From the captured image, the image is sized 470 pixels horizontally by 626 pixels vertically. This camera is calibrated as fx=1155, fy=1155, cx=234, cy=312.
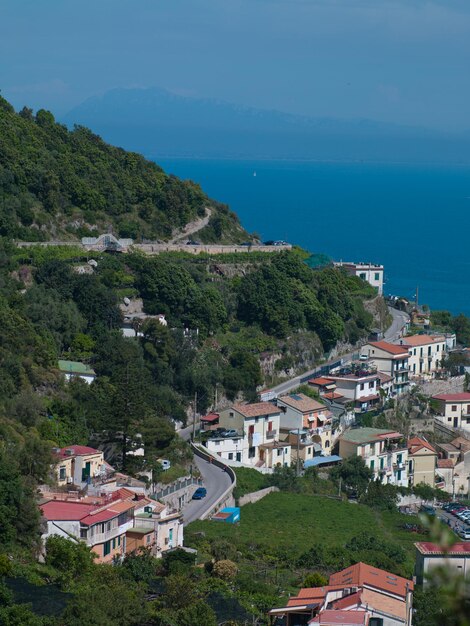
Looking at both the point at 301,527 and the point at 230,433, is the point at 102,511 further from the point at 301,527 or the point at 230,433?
the point at 230,433

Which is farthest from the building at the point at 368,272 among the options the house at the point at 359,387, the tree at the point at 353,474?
the tree at the point at 353,474

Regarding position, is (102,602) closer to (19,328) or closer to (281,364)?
(19,328)

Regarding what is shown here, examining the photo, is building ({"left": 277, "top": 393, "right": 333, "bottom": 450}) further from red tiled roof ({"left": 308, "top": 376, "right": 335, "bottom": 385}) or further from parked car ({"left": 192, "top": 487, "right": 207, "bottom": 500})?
parked car ({"left": 192, "top": 487, "right": 207, "bottom": 500})

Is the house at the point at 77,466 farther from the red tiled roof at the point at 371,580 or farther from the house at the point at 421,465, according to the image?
the house at the point at 421,465

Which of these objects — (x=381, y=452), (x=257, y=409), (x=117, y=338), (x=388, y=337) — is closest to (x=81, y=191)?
(x=117, y=338)

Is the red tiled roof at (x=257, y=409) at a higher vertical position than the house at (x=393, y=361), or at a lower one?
lower

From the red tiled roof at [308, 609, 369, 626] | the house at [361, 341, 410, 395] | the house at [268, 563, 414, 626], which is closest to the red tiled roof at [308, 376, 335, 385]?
the house at [361, 341, 410, 395]

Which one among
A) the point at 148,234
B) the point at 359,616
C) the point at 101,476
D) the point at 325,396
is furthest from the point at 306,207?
the point at 359,616
